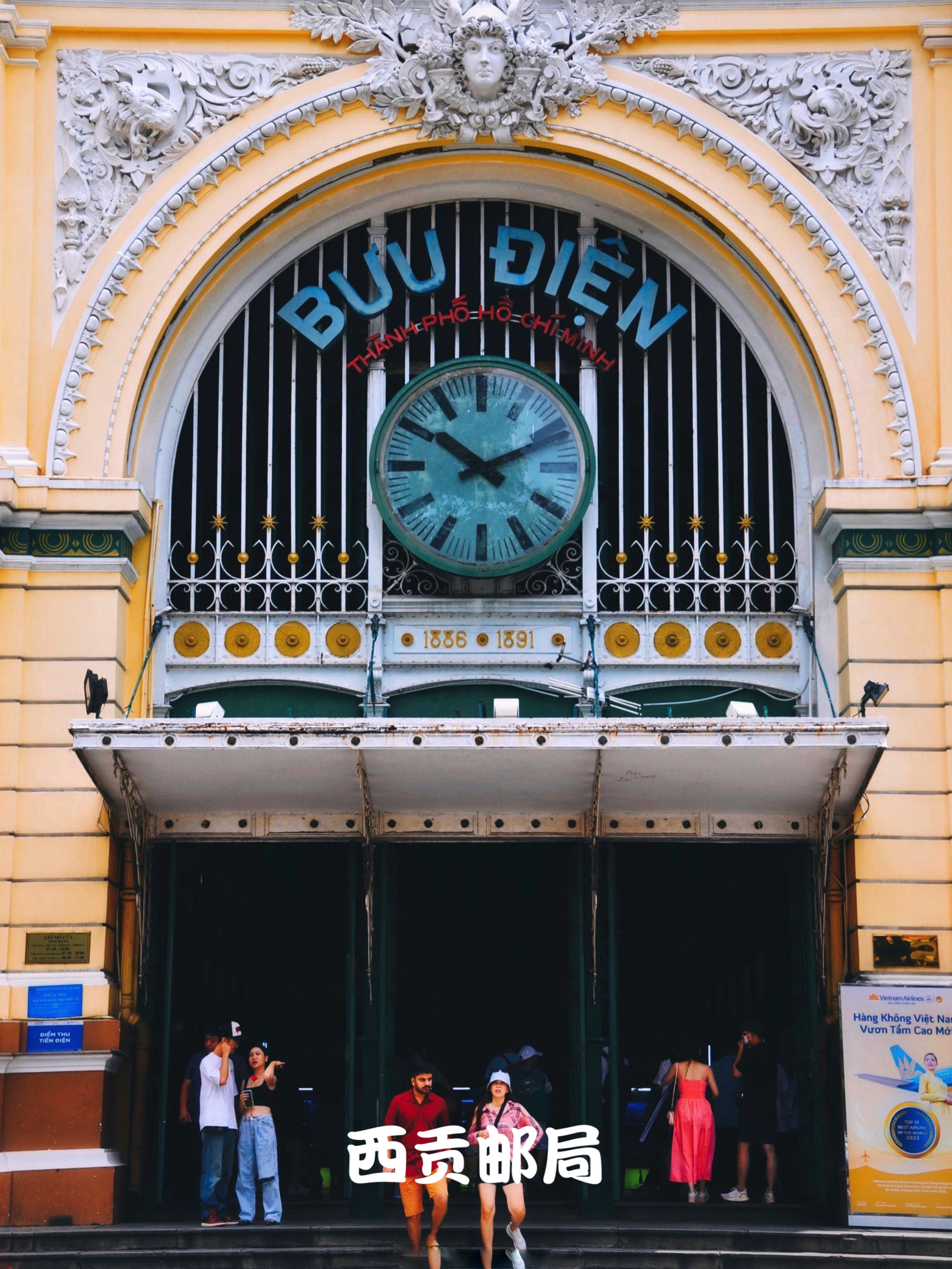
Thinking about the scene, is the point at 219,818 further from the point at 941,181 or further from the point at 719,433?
the point at 941,181

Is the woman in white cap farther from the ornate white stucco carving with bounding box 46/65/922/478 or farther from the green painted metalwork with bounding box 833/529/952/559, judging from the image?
the ornate white stucco carving with bounding box 46/65/922/478

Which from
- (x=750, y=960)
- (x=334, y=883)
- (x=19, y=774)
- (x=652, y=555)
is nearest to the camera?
(x=19, y=774)

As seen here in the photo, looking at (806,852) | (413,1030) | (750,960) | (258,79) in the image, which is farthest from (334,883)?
(258,79)

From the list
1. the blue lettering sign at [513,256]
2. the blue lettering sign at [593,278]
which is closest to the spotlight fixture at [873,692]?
the blue lettering sign at [593,278]

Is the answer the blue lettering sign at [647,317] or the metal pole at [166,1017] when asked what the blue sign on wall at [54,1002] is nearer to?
the metal pole at [166,1017]

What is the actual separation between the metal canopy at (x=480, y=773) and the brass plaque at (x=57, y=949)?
148 centimetres

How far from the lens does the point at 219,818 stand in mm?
21953

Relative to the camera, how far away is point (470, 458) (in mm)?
22953

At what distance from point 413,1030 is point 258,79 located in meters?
13.7

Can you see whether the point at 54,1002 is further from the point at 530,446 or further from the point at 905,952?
the point at 905,952

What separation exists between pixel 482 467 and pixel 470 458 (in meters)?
0.18

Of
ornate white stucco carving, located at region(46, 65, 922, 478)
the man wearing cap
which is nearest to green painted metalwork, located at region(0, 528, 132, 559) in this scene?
ornate white stucco carving, located at region(46, 65, 922, 478)

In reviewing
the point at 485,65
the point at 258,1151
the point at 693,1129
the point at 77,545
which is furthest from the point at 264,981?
the point at 485,65

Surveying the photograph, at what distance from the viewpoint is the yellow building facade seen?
852 inches
